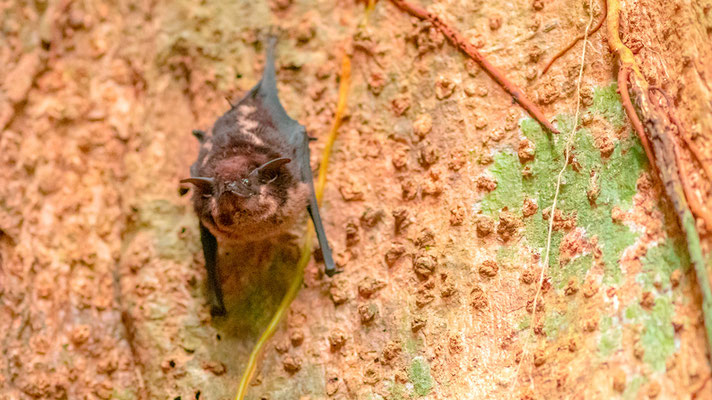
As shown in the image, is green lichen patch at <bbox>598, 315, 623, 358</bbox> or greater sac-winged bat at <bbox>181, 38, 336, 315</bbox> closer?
green lichen patch at <bbox>598, 315, 623, 358</bbox>

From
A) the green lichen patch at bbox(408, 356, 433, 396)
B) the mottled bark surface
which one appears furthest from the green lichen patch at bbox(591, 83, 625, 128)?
the green lichen patch at bbox(408, 356, 433, 396)

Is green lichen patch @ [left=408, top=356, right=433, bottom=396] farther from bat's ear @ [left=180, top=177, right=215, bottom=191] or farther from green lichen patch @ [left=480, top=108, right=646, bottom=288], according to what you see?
bat's ear @ [left=180, top=177, right=215, bottom=191]

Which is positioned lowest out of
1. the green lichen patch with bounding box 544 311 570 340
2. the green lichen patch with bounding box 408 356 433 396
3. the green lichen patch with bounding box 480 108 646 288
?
the green lichen patch with bounding box 408 356 433 396

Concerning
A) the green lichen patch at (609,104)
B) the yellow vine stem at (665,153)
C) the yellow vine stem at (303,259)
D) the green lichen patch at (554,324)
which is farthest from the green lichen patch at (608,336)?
the yellow vine stem at (303,259)

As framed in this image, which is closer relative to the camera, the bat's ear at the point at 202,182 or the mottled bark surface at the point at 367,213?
the mottled bark surface at the point at 367,213

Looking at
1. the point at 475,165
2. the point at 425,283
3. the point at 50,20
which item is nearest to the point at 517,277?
the point at 425,283

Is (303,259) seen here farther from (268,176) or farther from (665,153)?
(665,153)

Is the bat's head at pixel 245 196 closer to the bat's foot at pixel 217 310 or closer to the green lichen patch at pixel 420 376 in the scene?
the bat's foot at pixel 217 310
